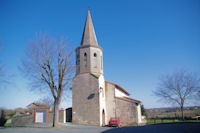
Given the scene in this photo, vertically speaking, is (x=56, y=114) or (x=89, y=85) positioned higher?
(x=89, y=85)

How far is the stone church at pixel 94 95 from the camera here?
82.7ft

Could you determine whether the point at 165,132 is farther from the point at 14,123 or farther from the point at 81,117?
the point at 14,123

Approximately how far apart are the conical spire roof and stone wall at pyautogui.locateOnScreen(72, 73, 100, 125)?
221 inches

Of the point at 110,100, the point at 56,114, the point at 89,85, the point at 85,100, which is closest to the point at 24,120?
the point at 85,100

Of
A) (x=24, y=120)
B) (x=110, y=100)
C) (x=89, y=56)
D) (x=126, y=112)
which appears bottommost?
(x=24, y=120)

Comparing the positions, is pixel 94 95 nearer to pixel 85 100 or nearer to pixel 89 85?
pixel 85 100

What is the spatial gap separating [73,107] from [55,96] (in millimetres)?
7708

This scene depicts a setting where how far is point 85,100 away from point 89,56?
7.28 metres

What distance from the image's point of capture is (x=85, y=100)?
2584cm

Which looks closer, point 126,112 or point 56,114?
point 56,114

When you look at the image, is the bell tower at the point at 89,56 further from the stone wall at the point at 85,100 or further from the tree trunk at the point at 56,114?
the tree trunk at the point at 56,114

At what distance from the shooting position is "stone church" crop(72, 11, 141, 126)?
2522 cm

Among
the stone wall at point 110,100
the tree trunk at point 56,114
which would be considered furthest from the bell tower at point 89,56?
the tree trunk at point 56,114

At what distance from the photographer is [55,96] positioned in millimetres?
19516
